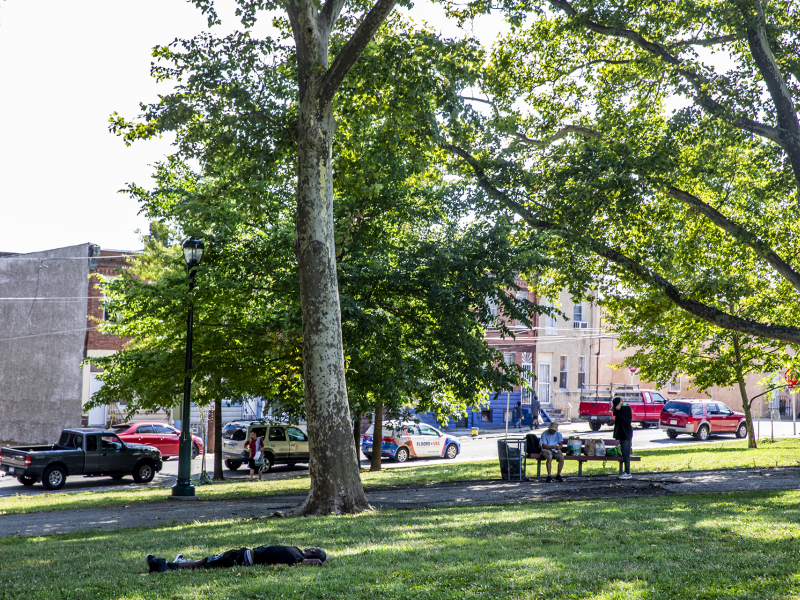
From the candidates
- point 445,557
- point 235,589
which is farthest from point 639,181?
point 235,589

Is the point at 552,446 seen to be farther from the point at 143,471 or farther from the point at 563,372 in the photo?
the point at 563,372

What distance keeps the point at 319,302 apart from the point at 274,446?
16178mm

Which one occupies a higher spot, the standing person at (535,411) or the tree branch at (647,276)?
the tree branch at (647,276)

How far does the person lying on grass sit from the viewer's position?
6082mm

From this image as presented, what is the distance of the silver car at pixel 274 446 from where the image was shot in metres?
25.6

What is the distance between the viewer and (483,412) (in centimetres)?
4862

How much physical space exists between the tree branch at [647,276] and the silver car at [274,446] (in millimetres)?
12472

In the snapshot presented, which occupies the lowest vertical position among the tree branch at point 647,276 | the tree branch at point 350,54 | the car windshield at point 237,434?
the car windshield at point 237,434

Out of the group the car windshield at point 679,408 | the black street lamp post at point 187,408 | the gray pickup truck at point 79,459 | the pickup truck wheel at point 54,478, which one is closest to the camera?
the black street lamp post at point 187,408

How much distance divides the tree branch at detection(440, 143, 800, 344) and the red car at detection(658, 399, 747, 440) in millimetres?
19348

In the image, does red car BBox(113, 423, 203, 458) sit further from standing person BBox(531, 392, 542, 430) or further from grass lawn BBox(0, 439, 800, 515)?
standing person BBox(531, 392, 542, 430)

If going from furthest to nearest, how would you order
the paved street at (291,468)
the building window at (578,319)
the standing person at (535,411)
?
1. the building window at (578,319)
2. the standing person at (535,411)
3. the paved street at (291,468)

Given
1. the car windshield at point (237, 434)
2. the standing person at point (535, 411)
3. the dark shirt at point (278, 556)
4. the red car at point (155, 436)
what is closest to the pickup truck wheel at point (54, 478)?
the red car at point (155, 436)

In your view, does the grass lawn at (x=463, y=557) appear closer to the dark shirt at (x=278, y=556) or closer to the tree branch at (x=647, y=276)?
the dark shirt at (x=278, y=556)
